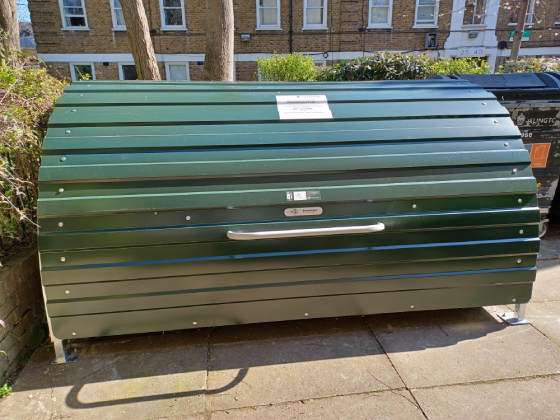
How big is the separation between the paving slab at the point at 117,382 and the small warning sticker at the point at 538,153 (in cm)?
387

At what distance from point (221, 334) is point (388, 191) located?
1.52 metres

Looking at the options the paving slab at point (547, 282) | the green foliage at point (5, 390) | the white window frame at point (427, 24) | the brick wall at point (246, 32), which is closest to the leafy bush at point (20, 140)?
the green foliage at point (5, 390)

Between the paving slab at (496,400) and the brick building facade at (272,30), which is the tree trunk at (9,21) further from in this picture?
the paving slab at (496,400)

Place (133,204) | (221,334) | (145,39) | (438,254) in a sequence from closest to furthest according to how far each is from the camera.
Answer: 1. (133,204)
2. (438,254)
3. (221,334)
4. (145,39)

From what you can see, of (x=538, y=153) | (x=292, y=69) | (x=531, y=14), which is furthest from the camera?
(x=531, y=14)

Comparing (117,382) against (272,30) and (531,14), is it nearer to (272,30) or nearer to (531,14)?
(272,30)

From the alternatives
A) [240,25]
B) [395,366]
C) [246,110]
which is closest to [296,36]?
[240,25]

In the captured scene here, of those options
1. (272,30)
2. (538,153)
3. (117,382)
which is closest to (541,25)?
(272,30)

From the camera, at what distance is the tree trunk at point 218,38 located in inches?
207

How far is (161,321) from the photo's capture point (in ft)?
7.34

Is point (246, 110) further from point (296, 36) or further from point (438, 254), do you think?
point (296, 36)

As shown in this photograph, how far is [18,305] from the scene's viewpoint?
2.29 meters

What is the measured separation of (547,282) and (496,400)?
1931 mm

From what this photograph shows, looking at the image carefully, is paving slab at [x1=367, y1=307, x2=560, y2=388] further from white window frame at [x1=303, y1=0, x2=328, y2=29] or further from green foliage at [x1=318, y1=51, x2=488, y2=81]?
white window frame at [x1=303, y1=0, x2=328, y2=29]
